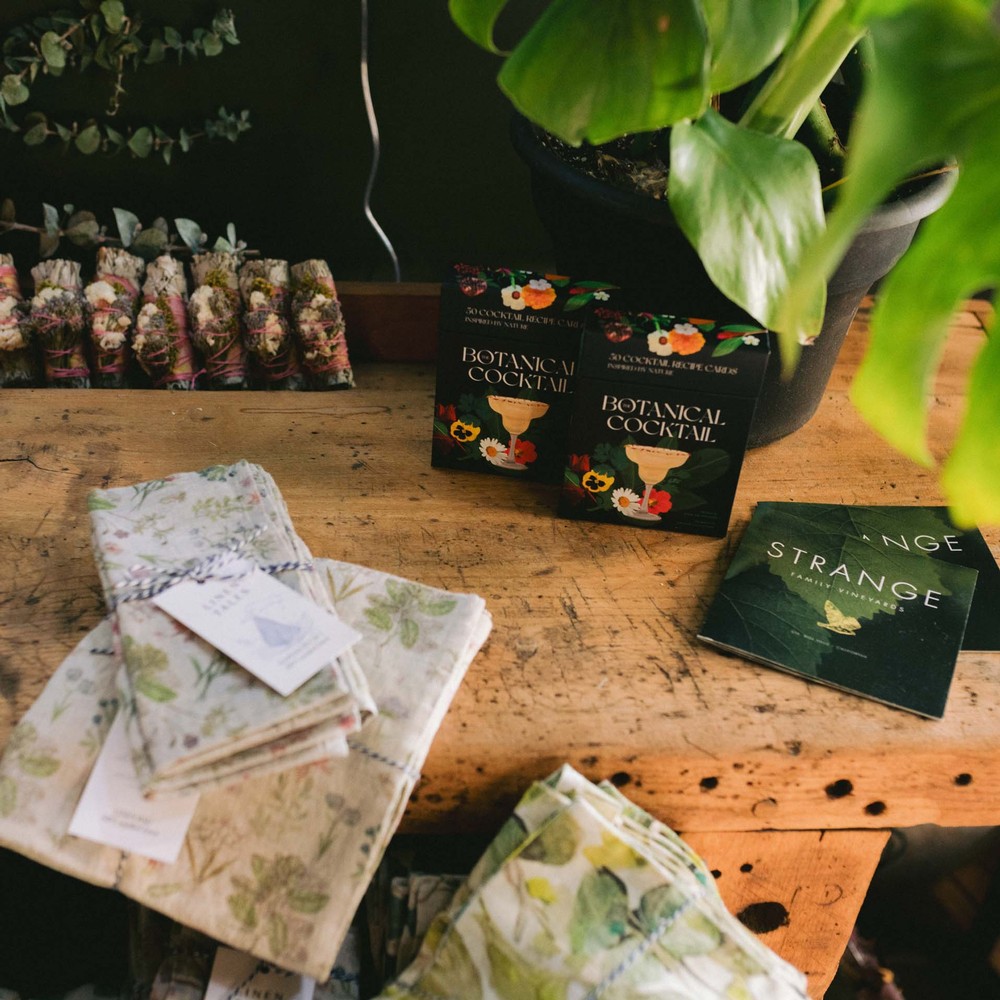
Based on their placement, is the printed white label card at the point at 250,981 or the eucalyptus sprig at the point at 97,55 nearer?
the printed white label card at the point at 250,981

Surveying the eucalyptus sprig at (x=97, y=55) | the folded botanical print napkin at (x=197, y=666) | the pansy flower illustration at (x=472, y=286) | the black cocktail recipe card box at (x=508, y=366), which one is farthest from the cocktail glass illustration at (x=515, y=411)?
the eucalyptus sprig at (x=97, y=55)

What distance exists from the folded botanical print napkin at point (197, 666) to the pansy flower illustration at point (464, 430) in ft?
0.67

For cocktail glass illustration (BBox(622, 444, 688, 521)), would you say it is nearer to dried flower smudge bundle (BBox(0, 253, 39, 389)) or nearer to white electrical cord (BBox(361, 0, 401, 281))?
white electrical cord (BBox(361, 0, 401, 281))

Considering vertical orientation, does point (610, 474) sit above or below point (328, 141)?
below

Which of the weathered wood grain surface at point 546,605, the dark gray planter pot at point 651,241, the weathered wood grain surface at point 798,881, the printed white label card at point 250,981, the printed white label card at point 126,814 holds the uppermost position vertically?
the dark gray planter pot at point 651,241

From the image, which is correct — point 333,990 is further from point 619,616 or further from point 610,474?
→ point 610,474

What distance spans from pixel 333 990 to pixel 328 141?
97 centimetres

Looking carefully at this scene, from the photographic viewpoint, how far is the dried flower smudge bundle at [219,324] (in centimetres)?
107

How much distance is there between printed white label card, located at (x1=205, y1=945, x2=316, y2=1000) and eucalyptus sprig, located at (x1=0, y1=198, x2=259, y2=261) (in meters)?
0.77

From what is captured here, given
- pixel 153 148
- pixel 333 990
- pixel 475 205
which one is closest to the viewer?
pixel 333 990

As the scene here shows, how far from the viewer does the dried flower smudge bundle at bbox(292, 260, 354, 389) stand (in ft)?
3.53

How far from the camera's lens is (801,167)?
72 cm

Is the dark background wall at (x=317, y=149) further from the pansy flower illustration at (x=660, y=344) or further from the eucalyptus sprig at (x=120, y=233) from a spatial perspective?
the pansy flower illustration at (x=660, y=344)

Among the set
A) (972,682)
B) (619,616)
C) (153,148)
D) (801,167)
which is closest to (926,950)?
(972,682)
